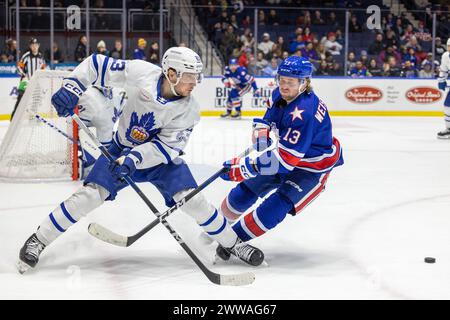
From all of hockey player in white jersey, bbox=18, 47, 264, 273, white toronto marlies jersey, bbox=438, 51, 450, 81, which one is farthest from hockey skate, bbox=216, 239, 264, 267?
white toronto marlies jersey, bbox=438, 51, 450, 81

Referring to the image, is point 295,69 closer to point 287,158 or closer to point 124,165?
point 287,158

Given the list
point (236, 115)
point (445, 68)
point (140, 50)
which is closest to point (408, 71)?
point (236, 115)

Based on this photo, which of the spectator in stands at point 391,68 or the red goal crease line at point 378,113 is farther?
the spectator in stands at point 391,68

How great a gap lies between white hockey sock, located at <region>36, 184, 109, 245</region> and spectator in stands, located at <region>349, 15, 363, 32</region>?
987cm

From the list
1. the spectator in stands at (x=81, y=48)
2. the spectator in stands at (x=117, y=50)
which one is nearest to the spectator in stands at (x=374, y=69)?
the spectator in stands at (x=117, y=50)

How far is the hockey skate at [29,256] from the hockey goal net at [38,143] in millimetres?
2339

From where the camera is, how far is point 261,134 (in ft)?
11.8

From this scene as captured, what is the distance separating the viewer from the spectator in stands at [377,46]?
12.6 meters

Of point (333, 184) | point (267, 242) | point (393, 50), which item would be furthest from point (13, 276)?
point (393, 50)

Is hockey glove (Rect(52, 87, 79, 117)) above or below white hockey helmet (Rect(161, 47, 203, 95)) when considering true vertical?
below

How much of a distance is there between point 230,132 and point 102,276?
641 cm

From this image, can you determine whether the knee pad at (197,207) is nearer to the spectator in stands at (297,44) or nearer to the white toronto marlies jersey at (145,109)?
the white toronto marlies jersey at (145,109)

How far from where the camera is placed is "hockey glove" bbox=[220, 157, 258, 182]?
3.26 metres

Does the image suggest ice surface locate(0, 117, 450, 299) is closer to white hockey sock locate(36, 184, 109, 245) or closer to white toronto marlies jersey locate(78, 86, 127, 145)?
white hockey sock locate(36, 184, 109, 245)
